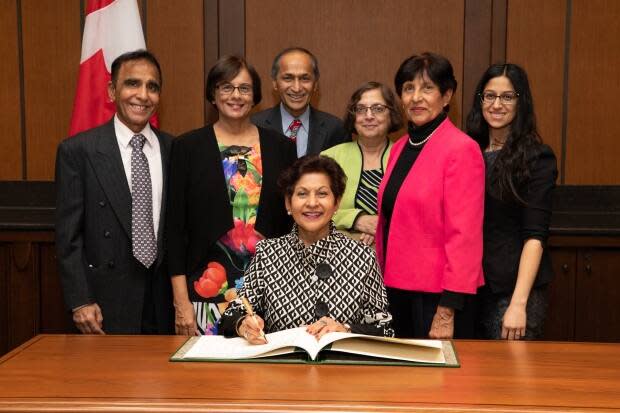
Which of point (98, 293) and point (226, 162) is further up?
point (226, 162)

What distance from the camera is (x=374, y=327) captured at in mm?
2062

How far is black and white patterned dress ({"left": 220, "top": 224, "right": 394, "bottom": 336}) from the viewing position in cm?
208

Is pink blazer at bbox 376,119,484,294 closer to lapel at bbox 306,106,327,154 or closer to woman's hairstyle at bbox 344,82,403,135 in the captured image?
woman's hairstyle at bbox 344,82,403,135

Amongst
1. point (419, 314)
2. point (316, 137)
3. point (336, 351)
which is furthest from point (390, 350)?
point (316, 137)

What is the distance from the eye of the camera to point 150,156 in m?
2.72

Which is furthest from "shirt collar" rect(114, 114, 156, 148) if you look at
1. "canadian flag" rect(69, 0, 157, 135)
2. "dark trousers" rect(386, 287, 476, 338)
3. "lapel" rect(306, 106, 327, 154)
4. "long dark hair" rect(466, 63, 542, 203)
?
"long dark hair" rect(466, 63, 542, 203)

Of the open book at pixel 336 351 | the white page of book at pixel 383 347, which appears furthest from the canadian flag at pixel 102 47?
the white page of book at pixel 383 347

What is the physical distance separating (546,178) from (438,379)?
110 cm

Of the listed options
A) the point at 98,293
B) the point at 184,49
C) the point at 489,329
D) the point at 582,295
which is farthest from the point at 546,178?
the point at 184,49

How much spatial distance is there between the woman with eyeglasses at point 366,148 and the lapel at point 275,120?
1.27 feet

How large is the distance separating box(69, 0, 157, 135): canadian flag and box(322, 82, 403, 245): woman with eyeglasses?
1.25 m

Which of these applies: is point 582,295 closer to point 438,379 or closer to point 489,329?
point 489,329

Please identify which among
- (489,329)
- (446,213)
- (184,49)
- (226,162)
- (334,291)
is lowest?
(489,329)

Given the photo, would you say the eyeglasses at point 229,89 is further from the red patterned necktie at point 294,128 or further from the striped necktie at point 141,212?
the red patterned necktie at point 294,128
